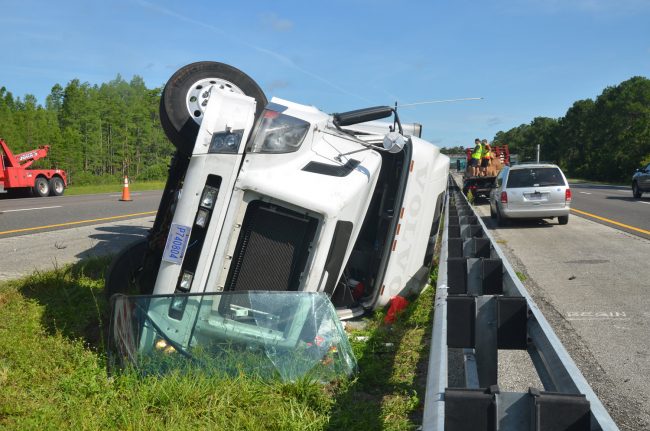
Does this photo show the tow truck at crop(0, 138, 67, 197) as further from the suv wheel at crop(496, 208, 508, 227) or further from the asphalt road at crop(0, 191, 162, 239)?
the suv wheel at crop(496, 208, 508, 227)

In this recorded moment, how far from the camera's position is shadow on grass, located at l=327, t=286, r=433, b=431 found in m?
3.47

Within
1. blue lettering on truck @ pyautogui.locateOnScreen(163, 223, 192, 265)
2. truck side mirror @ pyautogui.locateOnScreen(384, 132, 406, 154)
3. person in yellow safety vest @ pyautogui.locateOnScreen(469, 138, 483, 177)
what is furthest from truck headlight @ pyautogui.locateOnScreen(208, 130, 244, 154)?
person in yellow safety vest @ pyautogui.locateOnScreen(469, 138, 483, 177)

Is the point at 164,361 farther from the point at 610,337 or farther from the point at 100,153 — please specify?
the point at 100,153

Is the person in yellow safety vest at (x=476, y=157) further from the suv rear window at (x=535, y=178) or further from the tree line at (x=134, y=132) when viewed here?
the tree line at (x=134, y=132)

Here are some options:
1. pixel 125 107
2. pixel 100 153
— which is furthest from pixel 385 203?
pixel 125 107

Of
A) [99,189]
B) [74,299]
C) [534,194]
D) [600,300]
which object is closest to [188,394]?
[74,299]

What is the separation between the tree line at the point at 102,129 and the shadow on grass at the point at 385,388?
78.8 meters

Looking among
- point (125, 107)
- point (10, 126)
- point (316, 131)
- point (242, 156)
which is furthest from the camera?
point (125, 107)

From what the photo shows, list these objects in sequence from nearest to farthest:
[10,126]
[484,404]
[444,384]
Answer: [484,404], [444,384], [10,126]

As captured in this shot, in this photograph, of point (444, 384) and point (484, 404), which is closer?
point (484, 404)

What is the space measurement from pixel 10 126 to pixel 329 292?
8466cm

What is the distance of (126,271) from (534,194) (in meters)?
12.2

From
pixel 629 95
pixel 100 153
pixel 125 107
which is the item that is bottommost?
pixel 100 153

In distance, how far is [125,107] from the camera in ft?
323
